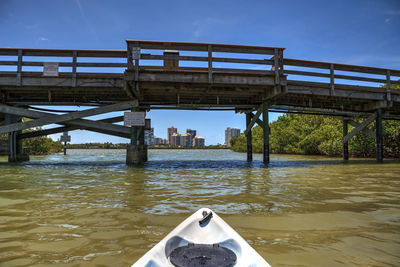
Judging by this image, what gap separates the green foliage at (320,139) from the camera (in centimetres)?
1895

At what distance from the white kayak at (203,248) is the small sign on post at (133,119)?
9.06 metres

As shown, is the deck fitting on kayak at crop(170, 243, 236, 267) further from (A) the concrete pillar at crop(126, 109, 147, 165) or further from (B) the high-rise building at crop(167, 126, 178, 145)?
(B) the high-rise building at crop(167, 126, 178, 145)

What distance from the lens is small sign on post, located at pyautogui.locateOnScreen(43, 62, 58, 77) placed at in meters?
9.76

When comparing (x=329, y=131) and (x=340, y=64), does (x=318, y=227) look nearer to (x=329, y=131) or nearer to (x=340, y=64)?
(x=340, y=64)

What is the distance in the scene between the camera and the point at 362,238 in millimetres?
2455

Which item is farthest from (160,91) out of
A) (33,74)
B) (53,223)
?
(53,223)

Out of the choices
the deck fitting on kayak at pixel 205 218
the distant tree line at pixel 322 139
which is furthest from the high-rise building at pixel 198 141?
the deck fitting on kayak at pixel 205 218

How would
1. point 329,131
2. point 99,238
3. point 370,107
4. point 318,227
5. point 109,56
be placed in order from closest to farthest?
1. point 99,238
2. point 318,227
3. point 109,56
4. point 370,107
5. point 329,131

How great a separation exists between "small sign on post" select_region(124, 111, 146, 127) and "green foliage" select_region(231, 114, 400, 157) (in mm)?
18673

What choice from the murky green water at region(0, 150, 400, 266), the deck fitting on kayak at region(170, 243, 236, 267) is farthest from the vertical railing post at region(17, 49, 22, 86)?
the deck fitting on kayak at region(170, 243, 236, 267)

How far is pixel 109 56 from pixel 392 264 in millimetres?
10345

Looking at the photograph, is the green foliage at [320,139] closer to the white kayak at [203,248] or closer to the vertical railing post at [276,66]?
the vertical railing post at [276,66]

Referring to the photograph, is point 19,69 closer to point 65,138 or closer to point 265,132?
point 265,132

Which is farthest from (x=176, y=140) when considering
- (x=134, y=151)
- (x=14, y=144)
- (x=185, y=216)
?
(x=185, y=216)
